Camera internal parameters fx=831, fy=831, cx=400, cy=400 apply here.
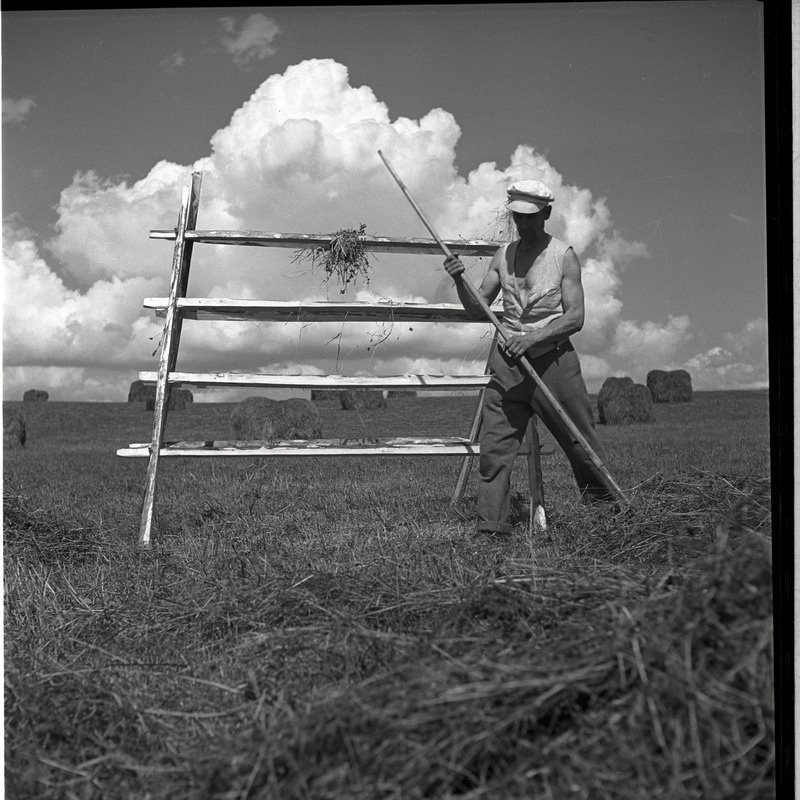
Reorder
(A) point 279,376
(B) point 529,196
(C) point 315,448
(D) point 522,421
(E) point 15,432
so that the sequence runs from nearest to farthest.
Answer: (B) point 529,196, (D) point 522,421, (C) point 315,448, (A) point 279,376, (E) point 15,432

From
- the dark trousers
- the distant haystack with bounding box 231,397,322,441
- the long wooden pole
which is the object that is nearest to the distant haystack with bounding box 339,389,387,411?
the distant haystack with bounding box 231,397,322,441

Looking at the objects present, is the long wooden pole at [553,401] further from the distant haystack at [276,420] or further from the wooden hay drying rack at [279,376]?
the distant haystack at [276,420]

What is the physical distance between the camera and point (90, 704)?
7.73 ft

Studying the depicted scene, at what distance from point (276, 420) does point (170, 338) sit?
9.47 metres

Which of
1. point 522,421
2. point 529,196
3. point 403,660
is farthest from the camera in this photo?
point 522,421

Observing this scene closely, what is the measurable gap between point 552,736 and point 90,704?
1327mm

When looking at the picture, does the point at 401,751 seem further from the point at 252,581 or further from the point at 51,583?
the point at 51,583

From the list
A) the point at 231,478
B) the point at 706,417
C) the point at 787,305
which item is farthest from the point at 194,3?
the point at 706,417

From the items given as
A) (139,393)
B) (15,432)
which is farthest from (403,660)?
(139,393)

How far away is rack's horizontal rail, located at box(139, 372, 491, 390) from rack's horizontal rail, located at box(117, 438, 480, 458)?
345 millimetres

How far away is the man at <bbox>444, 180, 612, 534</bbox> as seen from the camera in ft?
14.4

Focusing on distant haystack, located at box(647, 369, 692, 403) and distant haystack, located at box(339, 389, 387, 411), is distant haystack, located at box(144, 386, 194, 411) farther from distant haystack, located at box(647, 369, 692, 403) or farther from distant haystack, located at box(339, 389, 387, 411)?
distant haystack, located at box(647, 369, 692, 403)

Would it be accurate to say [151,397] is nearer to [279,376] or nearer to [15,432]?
[15,432]

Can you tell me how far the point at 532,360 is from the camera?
4.52m
